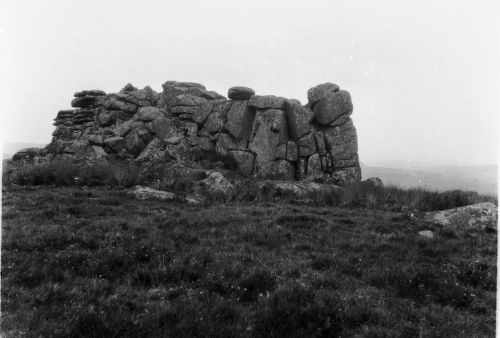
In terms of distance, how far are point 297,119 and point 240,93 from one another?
7.38m

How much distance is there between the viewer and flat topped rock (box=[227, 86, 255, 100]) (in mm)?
38250

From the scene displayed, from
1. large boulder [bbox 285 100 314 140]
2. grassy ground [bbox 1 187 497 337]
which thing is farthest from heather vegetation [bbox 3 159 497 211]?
large boulder [bbox 285 100 314 140]

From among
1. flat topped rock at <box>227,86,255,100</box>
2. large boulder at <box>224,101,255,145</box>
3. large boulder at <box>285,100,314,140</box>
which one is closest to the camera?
large boulder at <box>285,100,314,140</box>

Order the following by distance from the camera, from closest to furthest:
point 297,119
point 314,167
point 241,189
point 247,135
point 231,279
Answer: point 231,279
point 241,189
point 314,167
point 297,119
point 247,135

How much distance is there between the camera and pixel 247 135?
3644 cm

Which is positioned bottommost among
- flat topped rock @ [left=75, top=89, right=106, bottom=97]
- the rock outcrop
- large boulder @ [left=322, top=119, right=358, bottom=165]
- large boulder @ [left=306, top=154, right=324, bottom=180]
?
the rock outcrop

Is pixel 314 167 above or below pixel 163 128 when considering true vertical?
below

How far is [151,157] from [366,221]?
23.0m

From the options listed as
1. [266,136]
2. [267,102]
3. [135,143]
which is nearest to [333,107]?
[267,102]

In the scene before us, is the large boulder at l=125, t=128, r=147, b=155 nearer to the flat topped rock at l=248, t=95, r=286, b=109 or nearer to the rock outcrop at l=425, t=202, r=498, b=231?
the flat topped rock at l=248, t=95, r=286, b=109

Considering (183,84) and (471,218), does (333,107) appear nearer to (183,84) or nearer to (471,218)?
(183,84)

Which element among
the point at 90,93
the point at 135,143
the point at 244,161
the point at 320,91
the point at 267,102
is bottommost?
the point at 244,161

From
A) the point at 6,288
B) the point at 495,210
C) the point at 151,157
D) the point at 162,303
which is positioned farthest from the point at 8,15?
the point at 151,157

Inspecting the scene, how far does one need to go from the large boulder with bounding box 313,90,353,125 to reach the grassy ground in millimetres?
24581
